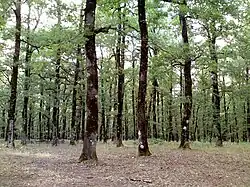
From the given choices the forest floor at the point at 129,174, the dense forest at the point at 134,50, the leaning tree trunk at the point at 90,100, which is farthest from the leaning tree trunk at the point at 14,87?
the leaning tree trunk at the point at 90,100

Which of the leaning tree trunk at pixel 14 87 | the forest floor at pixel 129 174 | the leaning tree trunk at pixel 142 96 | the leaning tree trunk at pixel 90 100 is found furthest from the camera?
the leaning tree trunk at pixel 14 87

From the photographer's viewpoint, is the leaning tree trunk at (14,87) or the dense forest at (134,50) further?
the leaning tree trunk at (14,87)

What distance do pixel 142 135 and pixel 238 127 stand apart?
3555 cm

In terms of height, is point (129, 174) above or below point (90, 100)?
below

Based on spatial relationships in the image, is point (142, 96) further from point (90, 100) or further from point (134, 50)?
point (134, 50)

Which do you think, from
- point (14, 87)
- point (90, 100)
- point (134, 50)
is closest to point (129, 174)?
point (90, 100)

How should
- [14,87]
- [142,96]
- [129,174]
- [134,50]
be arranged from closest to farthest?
1. [129,174]
2. [142,96]
3. [14,87]
4. [134,50]

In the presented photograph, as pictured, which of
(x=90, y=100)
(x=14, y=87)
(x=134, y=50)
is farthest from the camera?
(x=134, y=50)

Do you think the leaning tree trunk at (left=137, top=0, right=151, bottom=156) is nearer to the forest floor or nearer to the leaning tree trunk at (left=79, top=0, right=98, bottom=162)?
the forest floor

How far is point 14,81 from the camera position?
24.3m

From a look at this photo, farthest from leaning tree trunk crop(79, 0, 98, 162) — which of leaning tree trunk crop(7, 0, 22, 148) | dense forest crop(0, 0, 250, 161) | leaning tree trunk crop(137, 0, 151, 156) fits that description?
leaning tree trunk crop(7, 0, 22, 148)

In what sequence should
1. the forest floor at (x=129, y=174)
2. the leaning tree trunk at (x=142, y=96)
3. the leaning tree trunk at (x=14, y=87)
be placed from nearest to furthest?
1. the forest floor at (x=129, y=174)
2. the leaning tree trunk at (x=142, y=96)
3. the leaning tree trunk at (x=14, y=87)

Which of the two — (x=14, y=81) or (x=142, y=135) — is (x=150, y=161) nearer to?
(x=142, y=135)

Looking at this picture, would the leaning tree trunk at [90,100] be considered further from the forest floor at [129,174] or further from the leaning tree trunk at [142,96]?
the leaning tree trunk at [142,96]
